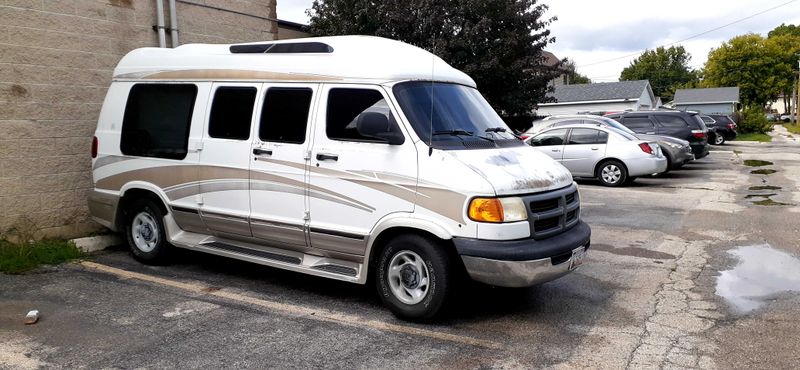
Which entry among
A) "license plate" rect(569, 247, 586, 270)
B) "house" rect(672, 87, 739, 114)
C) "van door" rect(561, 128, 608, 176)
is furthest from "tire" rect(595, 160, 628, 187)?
"house" rect(672, 87, 739, 114)

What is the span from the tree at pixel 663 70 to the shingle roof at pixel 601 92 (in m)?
51.0

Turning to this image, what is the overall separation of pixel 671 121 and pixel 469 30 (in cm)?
684

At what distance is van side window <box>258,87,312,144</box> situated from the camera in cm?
569

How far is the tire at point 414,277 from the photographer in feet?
16.1

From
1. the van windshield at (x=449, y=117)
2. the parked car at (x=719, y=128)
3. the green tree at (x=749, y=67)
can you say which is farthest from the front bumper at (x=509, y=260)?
the green tree at (x=749, y=67)

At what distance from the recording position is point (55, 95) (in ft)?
24.5

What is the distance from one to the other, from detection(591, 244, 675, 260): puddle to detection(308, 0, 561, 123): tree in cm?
975

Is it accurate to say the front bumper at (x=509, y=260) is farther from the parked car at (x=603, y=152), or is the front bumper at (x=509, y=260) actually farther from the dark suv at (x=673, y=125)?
the dark suv at (x=673, y=125)

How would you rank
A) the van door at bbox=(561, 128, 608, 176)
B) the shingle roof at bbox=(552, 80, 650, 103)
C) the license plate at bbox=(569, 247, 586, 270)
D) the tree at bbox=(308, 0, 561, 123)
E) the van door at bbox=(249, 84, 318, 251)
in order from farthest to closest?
the shingle roof at bbox=(552, 80, 650, 103)
the tree at bbox=(308, 0, 561, 123)
the van door at bbox=(561, 128, 608, 176)
the van door at bbox=(249, 84, 318, 251)
the license plate at bbox=(569, 247, 586, 270)

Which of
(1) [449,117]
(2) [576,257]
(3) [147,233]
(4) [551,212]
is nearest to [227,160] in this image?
(3) [147,233]

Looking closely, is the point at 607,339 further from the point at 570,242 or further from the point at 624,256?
the point at 624,256

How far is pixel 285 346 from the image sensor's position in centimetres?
462

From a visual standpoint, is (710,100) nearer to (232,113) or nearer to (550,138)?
(550,138)

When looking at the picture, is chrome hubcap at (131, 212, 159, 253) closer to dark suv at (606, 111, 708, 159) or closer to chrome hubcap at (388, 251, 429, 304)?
chrome hubcap at (388, 251, 429, 304)
